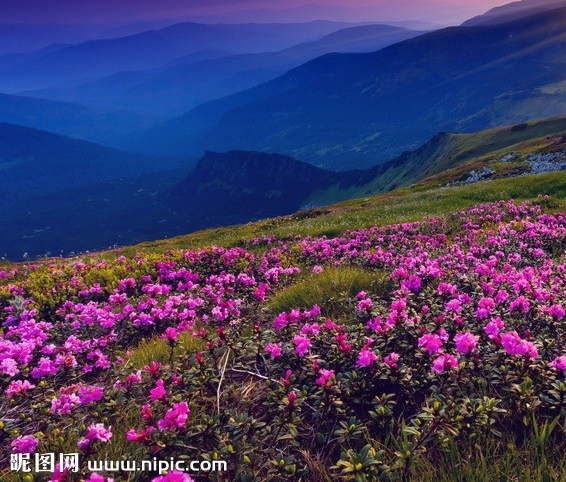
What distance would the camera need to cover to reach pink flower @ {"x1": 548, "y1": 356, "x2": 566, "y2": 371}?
347cm

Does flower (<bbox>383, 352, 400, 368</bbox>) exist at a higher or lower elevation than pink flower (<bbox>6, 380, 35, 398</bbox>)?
higher

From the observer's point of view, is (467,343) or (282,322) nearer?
(467,343)

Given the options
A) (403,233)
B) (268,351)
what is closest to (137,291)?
(268,351)

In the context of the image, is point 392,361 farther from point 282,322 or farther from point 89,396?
point 89,396

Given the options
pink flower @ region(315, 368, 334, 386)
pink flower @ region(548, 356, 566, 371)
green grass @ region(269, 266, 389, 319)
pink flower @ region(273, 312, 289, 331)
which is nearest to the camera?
pink flower @ region(548, 356, 566, 371)

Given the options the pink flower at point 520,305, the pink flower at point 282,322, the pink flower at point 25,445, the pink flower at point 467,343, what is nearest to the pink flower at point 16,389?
the pink flower at point 25,445

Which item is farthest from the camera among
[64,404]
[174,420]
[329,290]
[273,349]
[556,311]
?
[329,290]

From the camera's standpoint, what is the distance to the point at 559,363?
138 inches

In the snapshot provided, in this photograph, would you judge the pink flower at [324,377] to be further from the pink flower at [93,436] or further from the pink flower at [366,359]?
the pink flower at [93,436]

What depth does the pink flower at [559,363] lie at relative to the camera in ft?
11.4

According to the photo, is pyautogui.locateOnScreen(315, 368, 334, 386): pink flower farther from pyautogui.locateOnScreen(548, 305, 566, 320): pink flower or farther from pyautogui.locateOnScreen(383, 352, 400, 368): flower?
pyautogui.locateOnScreen(548, 305, 566, 320): pink flower

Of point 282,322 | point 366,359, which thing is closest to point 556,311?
point 366,359

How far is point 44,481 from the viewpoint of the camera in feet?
9.97

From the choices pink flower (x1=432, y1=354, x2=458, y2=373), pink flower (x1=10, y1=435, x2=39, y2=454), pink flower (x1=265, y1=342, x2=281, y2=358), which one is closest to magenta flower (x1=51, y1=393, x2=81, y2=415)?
pink flower (x1=10, y1=435, x2=39, y2=454)
